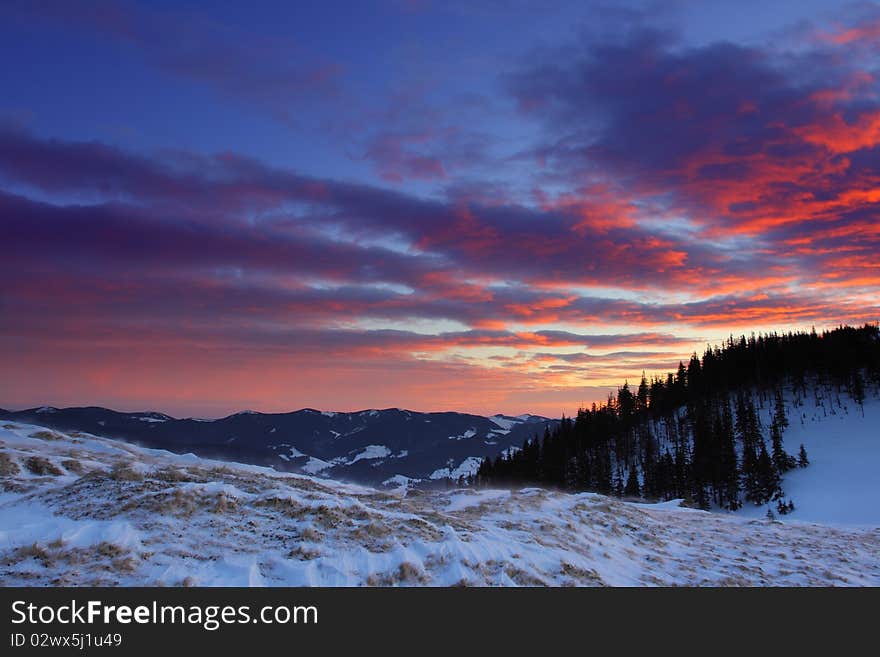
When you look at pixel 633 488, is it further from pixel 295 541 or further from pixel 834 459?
pixel 295 541

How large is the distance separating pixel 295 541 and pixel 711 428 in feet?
335

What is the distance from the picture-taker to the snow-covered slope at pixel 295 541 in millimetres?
10977

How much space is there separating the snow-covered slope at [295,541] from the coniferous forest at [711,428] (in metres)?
60.9

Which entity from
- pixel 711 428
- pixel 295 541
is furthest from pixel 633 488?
pixel 295 541

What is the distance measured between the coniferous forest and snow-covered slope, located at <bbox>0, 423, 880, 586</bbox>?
200 feet

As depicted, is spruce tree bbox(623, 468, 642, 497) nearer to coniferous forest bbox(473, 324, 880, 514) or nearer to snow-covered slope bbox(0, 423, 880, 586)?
coniferous forest bbox(473, 324, 880, 514)

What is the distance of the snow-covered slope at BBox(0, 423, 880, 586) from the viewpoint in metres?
11.0

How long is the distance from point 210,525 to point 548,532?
11.5m

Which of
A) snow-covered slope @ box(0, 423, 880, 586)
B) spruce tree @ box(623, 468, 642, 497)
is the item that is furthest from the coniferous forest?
snow-covered slope @ box(0, 423, 880, 586)

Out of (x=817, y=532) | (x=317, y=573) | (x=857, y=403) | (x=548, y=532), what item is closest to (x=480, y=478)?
(x=857, y=403)

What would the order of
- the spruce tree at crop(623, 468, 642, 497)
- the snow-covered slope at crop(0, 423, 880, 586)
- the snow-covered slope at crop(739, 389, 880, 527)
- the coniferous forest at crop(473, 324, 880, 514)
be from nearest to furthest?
1. the snow-covered slope at crop(0, 423, 880, 586)
2. the snow-covered slope at crop(739, 389, 880, 527)
3. the coniferous forest at crop(473, 324, 880, 514)
4. the spruce tree at crop(623, 468, 642, 497)

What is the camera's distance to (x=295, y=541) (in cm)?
1291

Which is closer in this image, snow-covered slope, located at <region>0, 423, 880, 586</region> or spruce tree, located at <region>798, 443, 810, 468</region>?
snow-covered slope, located at <region>0, 423, 880, 586</region>

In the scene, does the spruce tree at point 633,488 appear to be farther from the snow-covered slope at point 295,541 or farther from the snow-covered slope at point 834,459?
the snow-covered slope at point 295,541
